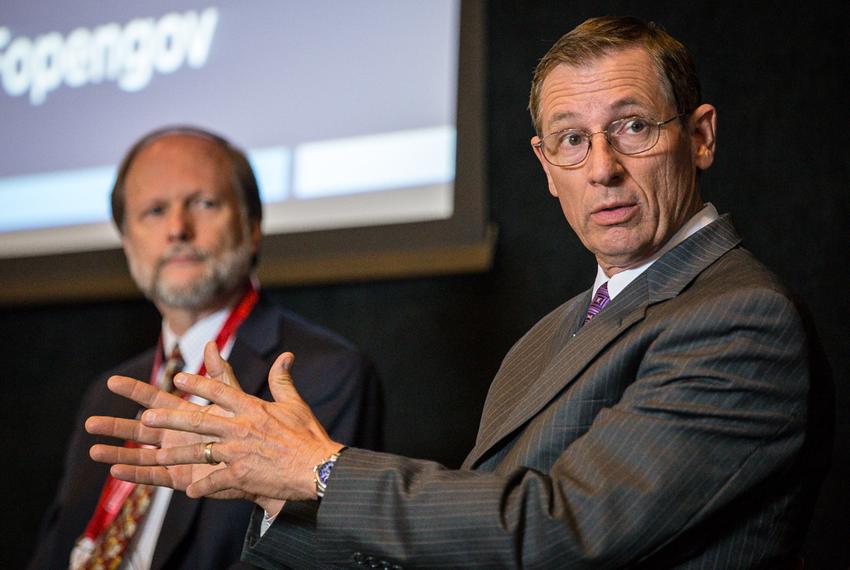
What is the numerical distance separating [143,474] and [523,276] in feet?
5.94

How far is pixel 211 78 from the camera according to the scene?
3.70 metres

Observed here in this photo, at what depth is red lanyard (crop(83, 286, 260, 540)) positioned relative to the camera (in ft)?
8.54

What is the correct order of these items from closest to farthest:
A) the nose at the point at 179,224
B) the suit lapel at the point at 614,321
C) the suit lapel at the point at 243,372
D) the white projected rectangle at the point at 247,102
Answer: the suit lapel at the point at 614,321 < the suit lapel at the point at 243,372 < the nose at the point at 179,224 < the white projected rectangle at the point at 247,102

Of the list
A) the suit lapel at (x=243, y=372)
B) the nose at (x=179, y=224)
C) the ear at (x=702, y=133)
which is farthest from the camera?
the nose at (x=179, y=224)

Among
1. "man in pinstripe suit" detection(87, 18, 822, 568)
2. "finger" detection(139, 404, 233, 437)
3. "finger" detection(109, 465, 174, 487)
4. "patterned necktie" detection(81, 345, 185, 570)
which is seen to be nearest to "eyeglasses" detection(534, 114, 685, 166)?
"man in pinstripe suit" detection(87, 18, 822, 568)

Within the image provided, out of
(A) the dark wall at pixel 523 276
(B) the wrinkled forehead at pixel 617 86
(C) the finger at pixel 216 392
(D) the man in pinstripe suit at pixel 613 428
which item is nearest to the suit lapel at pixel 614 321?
(D) the man in pinstripe suit at pixel 613 428

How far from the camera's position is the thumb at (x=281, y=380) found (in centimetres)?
160

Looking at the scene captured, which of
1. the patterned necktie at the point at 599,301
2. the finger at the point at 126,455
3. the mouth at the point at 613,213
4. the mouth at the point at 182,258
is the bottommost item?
the finger at the point at 126,455

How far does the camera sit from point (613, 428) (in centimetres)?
143

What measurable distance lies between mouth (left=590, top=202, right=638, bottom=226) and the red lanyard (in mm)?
1127

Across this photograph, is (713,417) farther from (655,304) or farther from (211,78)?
(211,78)

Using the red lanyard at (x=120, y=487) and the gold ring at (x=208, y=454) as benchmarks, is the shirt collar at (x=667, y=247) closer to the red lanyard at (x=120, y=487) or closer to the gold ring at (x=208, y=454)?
the gold ring at (x=208, y=454)

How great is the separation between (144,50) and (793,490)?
2985mm

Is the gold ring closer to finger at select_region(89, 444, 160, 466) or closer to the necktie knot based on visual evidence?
finger at select_region(89, 444, 160, 466)
